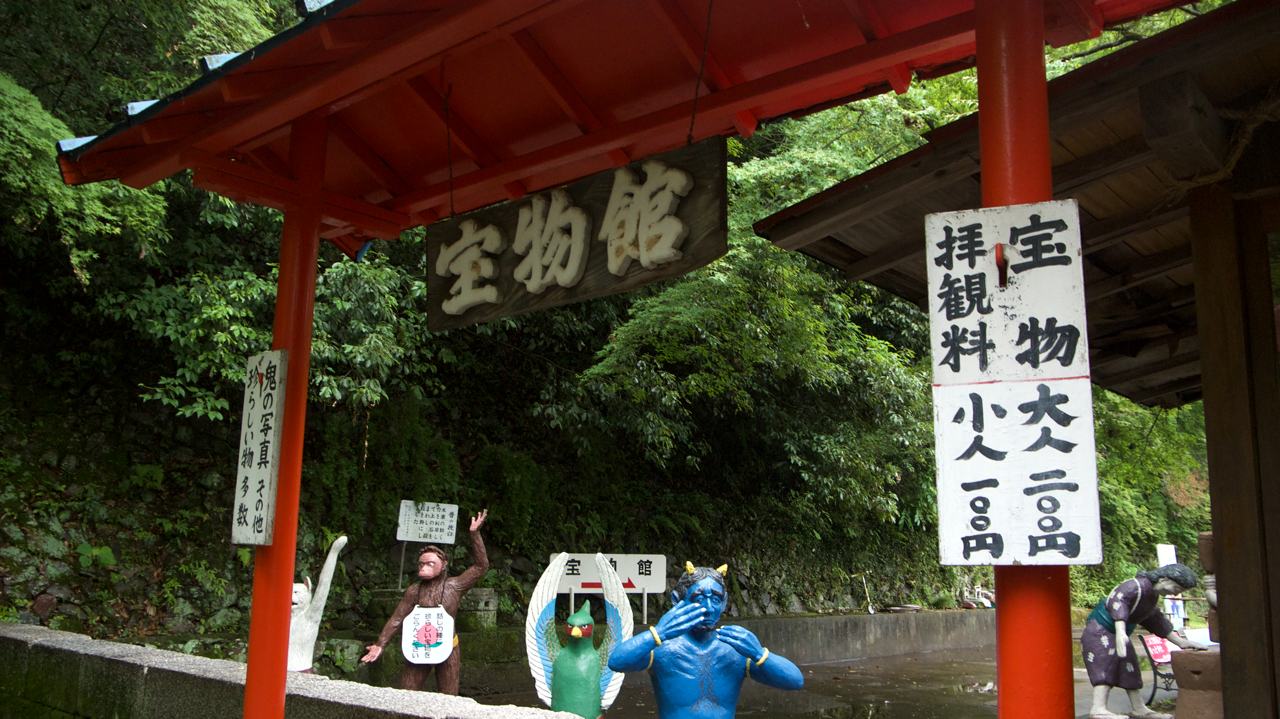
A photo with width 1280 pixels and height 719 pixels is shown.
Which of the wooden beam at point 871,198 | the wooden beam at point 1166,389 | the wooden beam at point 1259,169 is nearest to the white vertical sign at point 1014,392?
the wooden beam at point 871,198

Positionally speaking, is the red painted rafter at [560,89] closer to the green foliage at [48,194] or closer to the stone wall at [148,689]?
the stone wall at [148,689]

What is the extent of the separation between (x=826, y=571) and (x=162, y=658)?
12.4m

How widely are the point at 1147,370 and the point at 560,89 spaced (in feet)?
16.5

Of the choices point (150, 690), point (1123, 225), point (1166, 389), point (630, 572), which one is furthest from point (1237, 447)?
point (630, 572)

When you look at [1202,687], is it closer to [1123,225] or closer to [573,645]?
[1123,225]

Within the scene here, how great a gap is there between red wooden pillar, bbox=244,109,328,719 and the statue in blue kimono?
167 cm

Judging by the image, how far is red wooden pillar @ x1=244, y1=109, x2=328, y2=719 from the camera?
446cm

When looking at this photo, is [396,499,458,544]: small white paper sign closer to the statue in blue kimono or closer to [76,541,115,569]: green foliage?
[76,541,115,569]: green foliage

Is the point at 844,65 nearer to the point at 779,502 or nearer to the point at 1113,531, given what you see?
the point at 779,502

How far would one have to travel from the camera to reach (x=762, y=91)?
376cm

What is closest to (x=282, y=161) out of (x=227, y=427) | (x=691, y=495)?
(x=227, y=427)

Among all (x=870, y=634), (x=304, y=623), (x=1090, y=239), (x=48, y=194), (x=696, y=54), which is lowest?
(x=870, y=634)

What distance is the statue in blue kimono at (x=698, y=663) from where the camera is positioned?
14.4 ft

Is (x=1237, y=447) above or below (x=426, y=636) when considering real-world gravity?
above
